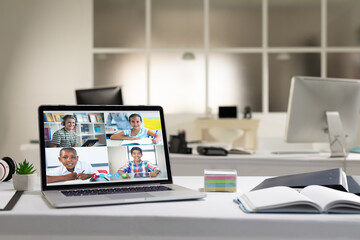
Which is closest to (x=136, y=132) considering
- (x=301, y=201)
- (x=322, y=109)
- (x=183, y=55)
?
(x=301, y=201)

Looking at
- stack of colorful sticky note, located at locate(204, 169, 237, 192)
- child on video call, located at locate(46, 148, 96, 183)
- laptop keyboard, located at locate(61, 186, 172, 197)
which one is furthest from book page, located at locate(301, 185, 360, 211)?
child on video call, located at locate(46, 148, 96, 183)

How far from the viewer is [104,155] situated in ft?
5.04

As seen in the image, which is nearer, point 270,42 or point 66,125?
point 66,125

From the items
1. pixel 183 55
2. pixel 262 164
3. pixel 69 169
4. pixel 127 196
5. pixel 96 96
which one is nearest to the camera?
pixel 127 196

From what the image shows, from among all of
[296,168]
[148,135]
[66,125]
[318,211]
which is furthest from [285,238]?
[296,168]

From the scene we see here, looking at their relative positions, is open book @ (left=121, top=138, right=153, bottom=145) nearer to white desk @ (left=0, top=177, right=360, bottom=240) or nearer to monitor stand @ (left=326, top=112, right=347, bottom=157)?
white desk @ (left=0, top=177, right=360, bottom=240)

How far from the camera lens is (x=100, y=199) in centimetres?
131

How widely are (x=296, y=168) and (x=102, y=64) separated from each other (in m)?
5.37

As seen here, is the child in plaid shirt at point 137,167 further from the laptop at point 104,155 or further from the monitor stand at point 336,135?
the monitor stand at point 336,135

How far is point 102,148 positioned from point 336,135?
232 centimetres

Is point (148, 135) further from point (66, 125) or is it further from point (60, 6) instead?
point (60, 6)

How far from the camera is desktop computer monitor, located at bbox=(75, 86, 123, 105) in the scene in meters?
3.50

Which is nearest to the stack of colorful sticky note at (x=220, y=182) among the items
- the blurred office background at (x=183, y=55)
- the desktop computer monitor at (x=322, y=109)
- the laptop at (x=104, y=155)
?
the laptop at (x=104, y=155)

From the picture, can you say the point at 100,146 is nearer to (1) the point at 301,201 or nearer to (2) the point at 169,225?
(2) the point at 169,225
